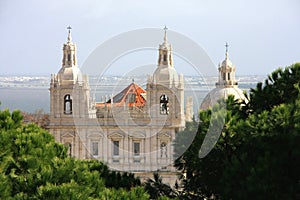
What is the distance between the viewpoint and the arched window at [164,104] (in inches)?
1525

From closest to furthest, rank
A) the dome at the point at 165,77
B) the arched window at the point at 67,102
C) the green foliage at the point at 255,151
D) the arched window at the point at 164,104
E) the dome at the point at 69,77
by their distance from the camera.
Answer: the green foliage at the point at 255,151 → the dome at the point at 165,77 → the arched window at the point at 164,104 → the dome at the point at 69,77 → the arched window at the point at 67,102

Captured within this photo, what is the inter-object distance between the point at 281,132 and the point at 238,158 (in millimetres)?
1192

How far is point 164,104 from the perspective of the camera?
128 ft

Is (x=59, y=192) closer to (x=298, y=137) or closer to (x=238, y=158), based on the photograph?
(x=238, y=158)

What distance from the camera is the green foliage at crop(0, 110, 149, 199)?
13.8 m

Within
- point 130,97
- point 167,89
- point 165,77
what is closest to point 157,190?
point 167,89

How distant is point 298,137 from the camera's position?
43.8 ft

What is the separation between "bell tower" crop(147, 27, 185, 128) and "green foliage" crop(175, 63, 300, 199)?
20771 millimetres

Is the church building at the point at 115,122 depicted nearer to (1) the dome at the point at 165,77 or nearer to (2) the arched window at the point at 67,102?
(2) the arched window at the point at 67,102

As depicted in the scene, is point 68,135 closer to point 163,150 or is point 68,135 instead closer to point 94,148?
point 94,148

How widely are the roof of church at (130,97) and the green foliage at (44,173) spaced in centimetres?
1947

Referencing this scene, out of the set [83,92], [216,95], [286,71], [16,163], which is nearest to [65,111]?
[83,92]

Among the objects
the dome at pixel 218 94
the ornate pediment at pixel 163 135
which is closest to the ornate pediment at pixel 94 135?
the ornate pediment at pixel 163 135

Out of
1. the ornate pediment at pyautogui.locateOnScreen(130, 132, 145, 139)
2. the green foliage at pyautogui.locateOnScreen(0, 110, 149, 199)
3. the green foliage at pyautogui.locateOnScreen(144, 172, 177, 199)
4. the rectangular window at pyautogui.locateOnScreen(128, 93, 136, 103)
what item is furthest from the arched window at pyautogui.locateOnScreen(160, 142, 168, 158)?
the green foliage at pyautogui.locateOnScreen(144, 172, 177, 199)
